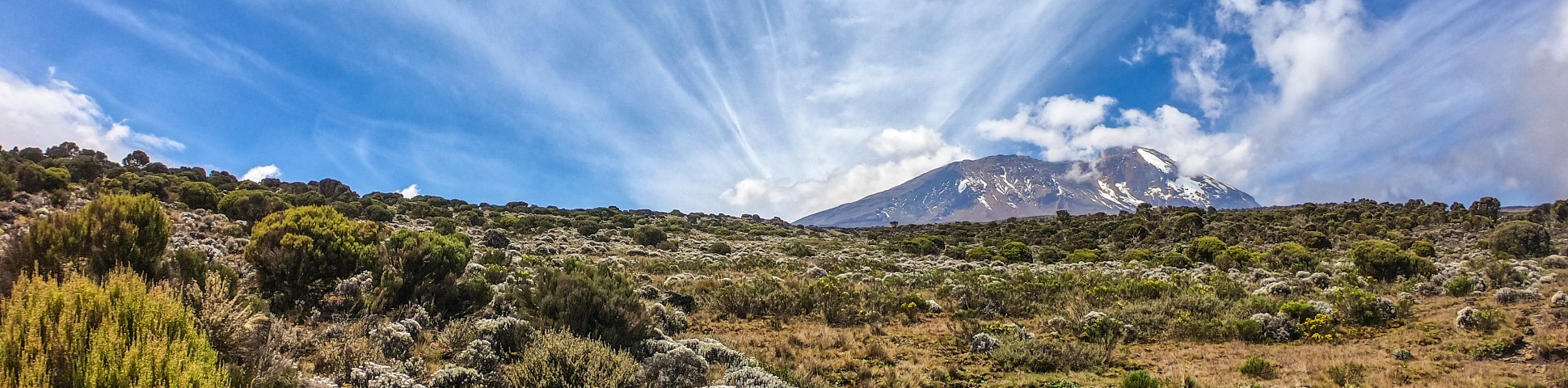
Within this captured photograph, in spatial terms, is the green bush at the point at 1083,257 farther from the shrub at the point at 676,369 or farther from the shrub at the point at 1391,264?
the shrub at the point at 676,369

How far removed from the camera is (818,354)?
29.1 feet

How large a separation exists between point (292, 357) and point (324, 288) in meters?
4.27

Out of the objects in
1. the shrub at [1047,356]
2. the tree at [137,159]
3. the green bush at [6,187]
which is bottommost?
the shrub at [1047,356]

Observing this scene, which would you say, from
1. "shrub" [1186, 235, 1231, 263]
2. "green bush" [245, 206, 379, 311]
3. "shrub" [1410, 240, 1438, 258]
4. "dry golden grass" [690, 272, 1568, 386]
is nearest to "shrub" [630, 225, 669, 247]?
"green bush" [245, 206, 379, 311]

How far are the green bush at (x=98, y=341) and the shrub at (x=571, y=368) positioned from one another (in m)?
2.29

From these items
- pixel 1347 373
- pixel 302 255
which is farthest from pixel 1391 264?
pixel 302 255

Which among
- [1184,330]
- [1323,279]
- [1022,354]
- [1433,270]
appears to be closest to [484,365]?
[1022,354]

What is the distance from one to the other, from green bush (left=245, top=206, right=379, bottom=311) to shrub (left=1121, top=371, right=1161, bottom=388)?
36.5ft

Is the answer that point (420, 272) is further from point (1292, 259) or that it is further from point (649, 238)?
point (1292, 259)

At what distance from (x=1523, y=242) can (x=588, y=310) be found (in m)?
30.6

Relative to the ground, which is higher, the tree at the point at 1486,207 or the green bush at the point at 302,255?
the tree at the point at 1486,207

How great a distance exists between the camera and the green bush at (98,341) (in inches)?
122

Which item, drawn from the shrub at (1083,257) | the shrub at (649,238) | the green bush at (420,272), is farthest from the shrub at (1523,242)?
the shrub at (649,238)

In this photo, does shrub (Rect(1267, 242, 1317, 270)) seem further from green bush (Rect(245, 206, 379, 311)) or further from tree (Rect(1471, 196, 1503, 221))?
green bush (Rect(245, 206, 379, 311))
